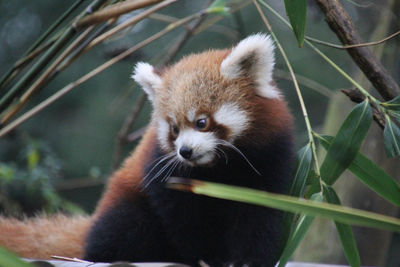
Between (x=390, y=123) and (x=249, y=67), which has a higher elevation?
(x=249, y=67)

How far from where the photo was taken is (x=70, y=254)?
2.43m

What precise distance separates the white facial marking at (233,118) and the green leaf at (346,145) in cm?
47

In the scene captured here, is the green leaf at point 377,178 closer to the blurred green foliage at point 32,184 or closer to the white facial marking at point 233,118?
the white facial marking at point 233,118

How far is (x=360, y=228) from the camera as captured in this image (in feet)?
10.4

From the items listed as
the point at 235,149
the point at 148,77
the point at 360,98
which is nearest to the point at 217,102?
the point at 235,149

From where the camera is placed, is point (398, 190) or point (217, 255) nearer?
point (398, 190)

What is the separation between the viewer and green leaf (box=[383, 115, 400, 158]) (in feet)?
5.61

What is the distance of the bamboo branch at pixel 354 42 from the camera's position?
183cm

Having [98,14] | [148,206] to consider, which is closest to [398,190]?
[98,14]

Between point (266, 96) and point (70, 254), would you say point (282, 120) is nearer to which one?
point (266, 96)

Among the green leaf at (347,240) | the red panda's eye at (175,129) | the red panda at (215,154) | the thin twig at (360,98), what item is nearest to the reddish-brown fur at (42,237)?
the red panda at (215,154)

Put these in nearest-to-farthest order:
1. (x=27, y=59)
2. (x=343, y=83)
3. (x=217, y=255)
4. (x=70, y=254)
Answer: (x=27, y=59), (x=217, y=255), (x=70, y=254), (x=343, y=83)

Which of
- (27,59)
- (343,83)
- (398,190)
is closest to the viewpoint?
(398,190)

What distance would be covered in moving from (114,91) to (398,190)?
173 inches
